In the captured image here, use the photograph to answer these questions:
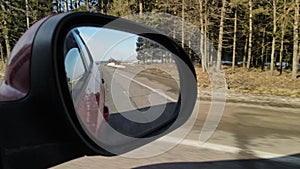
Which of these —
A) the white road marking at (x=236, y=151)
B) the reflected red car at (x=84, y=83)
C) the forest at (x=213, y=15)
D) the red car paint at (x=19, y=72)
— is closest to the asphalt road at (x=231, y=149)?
the white road marking at (x=236, y=151)

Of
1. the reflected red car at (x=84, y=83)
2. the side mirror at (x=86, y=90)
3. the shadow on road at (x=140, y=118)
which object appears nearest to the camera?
the side mirror at (x=86, y=90)

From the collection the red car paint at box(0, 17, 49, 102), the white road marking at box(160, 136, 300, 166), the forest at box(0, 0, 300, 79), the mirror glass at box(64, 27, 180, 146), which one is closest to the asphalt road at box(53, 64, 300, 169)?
the white road marking at box(160, 136, 300, 166)

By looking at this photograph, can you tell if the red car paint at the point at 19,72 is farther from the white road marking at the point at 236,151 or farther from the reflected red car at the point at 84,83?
the white road marking at the point at 236,151

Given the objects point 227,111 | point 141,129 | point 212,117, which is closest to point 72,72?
point 141,129

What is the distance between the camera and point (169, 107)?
8.46ft

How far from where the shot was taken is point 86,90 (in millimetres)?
1620

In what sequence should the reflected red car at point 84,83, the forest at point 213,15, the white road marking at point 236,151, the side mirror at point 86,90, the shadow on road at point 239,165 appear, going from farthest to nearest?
the forest at point 213,15, the white road marking at point 236,151, the shadow on road at point 239,165, the reflected red car at point 84,83, the side mirror at point 86,90

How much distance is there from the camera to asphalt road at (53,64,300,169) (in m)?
3.71

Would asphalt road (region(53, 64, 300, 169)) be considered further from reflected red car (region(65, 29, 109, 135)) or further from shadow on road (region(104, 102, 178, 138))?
reflected red car (region(65, 29, 109, 135))

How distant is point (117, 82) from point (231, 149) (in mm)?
2855

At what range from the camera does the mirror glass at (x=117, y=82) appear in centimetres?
157

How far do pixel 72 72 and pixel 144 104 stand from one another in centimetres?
99

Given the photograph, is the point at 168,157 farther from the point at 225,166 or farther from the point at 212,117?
the point at 212,117

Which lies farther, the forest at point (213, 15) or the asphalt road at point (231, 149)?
the forest at point (213, 15)
